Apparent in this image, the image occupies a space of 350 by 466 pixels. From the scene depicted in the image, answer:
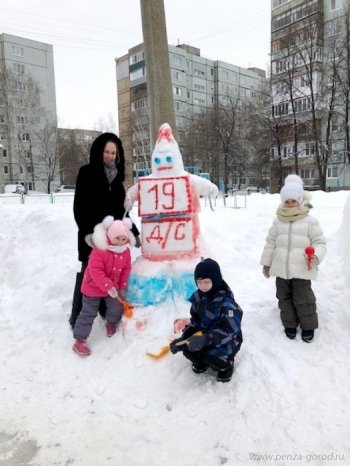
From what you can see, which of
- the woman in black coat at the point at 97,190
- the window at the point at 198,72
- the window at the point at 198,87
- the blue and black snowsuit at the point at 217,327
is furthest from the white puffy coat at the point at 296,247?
the window at the point at 198,72

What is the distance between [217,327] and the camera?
310 cm

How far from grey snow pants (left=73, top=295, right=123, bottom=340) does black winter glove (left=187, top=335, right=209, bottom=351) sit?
44.3 inches

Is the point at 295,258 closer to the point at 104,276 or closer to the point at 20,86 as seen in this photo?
the point at 104,276

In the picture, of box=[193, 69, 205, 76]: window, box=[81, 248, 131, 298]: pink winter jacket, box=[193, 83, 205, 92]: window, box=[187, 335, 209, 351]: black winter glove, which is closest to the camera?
box=[187, 335, 209, 351]: black winter glove

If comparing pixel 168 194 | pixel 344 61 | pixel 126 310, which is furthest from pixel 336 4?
pixel 126 310

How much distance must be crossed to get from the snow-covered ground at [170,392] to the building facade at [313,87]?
24576 millimetres

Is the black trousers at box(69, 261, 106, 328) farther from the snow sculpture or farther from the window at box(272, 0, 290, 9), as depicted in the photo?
the window at box(272, 0, 290, 9)

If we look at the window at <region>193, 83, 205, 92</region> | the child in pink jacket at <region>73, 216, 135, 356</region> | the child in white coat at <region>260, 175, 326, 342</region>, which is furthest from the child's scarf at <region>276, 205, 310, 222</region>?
the window at <region>193, 83, 205, 92</region>

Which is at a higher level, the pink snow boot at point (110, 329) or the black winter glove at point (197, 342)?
the black winter glove at point (197, 342)

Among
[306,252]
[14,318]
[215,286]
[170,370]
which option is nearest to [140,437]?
[170,370]

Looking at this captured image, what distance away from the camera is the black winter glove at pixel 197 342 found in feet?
9.85

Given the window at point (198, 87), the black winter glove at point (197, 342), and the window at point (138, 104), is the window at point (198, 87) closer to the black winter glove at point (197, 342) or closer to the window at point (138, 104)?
the window at point (138, 104)

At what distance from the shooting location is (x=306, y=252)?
11.3 feet

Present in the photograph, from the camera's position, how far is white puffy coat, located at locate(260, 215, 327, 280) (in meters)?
3.48
